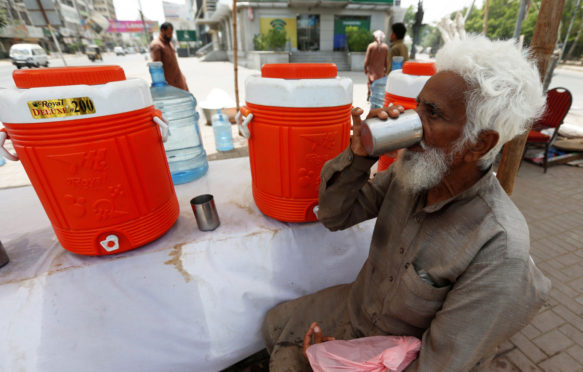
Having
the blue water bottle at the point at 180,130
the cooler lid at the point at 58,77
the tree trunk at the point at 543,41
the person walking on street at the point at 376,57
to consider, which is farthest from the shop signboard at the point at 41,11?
the person walking on street at the point at 376,57

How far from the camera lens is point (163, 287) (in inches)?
50.6

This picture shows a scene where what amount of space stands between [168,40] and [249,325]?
16.3ft

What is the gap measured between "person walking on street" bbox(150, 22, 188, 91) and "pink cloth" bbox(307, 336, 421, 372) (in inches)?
185

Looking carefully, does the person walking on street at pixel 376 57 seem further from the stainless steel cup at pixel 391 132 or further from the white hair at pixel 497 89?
the stainless steel cup at pixel 391 132

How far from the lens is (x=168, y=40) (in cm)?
475

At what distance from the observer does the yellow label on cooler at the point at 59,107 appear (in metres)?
0.89

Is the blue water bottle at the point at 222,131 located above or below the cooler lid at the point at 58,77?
below

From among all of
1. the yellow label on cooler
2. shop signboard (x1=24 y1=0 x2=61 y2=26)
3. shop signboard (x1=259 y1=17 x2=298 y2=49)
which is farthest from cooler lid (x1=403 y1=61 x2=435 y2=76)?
shop signboard (x1=259 y1=17 x2=298 y2=49)

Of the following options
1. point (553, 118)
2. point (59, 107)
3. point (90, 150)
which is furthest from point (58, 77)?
point (553, 118)

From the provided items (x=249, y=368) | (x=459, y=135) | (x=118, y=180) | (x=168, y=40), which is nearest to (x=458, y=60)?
(x=459, y=135)

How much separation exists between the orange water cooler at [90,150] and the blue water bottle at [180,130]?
2.44ft

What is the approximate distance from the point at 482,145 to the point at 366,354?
0.90m

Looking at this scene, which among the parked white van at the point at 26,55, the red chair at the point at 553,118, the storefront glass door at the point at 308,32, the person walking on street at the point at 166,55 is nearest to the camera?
the red chair at the point at 553,118

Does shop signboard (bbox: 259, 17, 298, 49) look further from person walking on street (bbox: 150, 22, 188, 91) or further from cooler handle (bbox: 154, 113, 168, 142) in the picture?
cooler handle (bbox: 154, 113, 168, 142)
